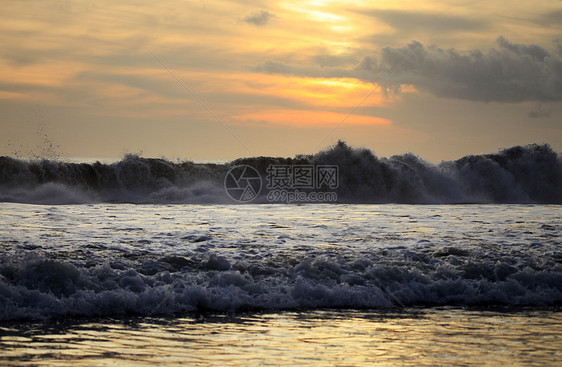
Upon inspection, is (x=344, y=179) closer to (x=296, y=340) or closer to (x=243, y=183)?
(x=243, y=183)

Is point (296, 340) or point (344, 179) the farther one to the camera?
point (344, 179)

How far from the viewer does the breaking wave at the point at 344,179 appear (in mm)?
28000

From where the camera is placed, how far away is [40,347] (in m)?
6.80

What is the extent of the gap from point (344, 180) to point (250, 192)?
5223 millimetres

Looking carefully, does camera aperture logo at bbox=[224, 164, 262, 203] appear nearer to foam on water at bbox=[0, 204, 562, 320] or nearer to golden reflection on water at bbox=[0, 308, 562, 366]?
foam on water at bbox=[0, 204, 562, 320]

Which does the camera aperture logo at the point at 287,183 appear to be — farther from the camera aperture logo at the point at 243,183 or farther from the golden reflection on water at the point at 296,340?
the golden reflection on water at the point at 296,340

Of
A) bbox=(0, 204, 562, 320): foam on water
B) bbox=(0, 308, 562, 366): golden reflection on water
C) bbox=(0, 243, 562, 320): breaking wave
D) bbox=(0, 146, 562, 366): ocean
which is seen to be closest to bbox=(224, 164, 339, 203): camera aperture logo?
bbox=(0, 146, 562, 366): ocean

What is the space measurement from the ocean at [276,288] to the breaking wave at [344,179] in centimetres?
699

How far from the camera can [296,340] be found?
7.28 metres

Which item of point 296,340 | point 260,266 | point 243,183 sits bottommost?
point 296,340

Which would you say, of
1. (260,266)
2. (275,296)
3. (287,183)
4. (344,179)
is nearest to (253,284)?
(275,296)

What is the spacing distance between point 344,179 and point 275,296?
2342 cm

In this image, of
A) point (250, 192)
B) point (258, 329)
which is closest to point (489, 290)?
point (258, 329)

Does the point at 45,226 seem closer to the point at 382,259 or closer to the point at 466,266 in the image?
the point at 382,259
